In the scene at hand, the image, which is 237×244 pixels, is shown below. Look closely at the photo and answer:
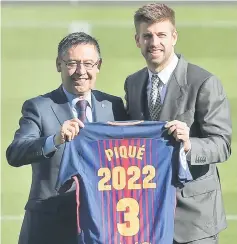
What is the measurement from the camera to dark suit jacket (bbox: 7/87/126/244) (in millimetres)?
4164

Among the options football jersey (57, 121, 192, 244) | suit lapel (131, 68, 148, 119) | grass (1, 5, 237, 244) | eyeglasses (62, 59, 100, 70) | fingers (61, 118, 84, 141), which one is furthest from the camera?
grass (1, 5, 237, 244)

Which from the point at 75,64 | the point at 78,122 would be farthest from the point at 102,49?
the point at 78,122

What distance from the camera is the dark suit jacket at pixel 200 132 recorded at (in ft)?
14.0

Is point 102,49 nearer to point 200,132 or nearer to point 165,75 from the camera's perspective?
point 165,75

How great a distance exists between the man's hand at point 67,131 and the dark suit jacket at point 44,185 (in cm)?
15

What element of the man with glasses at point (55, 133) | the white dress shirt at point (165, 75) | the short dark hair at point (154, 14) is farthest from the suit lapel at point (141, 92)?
the short dark hair at point (154, 14)

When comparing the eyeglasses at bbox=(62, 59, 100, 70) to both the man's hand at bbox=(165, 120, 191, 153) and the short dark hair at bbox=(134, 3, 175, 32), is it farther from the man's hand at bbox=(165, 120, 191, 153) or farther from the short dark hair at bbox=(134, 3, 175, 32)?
the man's hand at bbox=(165, 120, 191, 153)

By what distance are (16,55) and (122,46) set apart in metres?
1.19

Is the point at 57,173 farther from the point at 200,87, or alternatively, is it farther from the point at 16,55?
the point at 16,55

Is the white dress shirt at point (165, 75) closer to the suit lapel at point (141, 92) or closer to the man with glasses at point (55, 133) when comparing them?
the suit lapel at point (141, 92)

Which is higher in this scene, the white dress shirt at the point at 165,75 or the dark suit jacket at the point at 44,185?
the white dress shirt at the point at 165,75

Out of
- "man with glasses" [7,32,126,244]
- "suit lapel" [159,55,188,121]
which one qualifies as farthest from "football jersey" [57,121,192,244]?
"suit lapel" [159,55,188,121]

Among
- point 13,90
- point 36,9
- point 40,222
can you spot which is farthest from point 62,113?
point 36,9

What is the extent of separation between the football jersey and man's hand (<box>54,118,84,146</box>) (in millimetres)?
79
